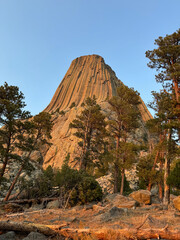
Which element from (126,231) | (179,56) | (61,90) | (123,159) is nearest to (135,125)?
(123,159)

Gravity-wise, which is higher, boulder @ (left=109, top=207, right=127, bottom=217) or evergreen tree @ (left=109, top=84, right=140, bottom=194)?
evergreen tree @ (left=109, top=84, right=140, bottom=194)

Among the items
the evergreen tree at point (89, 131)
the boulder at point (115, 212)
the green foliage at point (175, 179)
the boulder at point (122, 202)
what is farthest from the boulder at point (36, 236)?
the evergreen tree at point (89, 131)

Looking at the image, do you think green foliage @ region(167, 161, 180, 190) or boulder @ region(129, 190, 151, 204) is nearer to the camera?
green foliage @ region(167, 161, 180, 190)

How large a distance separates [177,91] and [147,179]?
38.1 ft

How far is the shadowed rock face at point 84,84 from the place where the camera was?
105m

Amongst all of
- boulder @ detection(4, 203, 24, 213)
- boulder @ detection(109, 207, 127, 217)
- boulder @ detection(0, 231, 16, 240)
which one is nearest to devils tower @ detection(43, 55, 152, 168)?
boulder @ detection(4, 203, 24, 213)

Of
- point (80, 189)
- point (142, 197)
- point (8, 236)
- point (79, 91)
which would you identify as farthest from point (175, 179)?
point (79, 91)

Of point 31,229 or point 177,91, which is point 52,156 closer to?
point 177,91

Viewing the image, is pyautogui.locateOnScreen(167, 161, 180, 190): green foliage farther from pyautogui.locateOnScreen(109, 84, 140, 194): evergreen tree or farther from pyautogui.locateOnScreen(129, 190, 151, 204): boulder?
pyautogui.locateOnScreen(109, 84, 140, 194): evergreen tree

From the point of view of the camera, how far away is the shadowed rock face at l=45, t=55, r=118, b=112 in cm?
10454

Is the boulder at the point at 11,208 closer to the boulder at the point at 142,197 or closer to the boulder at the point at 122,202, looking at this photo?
the boulder at the point at 122,202

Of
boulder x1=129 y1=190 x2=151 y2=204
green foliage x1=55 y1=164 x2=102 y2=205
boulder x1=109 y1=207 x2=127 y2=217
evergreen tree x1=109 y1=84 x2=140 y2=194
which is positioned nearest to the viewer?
boulder x1=109 y1=207 x2=127 y2=217

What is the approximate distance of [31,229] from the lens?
176 inches

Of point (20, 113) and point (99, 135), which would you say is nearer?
point (20, 113)
